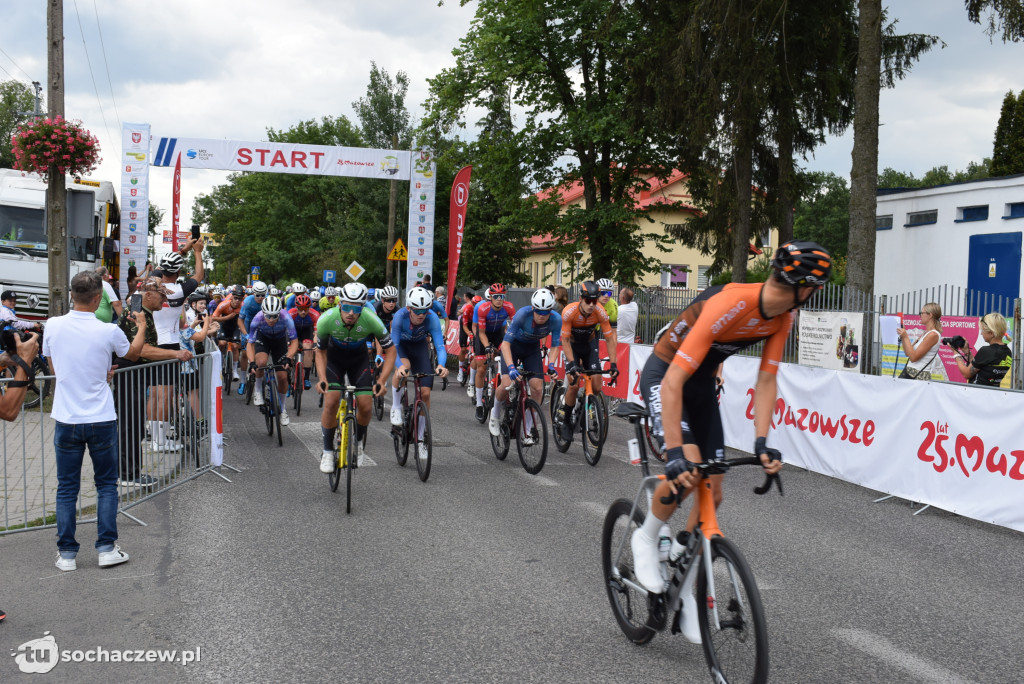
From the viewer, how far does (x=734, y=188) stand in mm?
25172

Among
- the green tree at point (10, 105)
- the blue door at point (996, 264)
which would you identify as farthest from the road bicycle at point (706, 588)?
the green tree at point (10, 105)

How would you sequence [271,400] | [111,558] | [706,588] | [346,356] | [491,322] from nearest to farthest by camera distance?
[706,588] → [111,558] → [346,356] → [271,400] → [491,322]

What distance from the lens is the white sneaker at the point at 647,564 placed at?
4.11 m

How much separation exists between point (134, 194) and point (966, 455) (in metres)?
22.7

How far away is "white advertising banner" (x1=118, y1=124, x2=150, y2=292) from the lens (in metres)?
24.1

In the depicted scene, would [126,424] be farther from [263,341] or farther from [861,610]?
[861,610]

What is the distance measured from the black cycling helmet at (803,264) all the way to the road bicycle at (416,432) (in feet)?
18.0

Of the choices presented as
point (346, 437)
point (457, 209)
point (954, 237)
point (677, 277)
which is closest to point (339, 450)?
point (346, 437)

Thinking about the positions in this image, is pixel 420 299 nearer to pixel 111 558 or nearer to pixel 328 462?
pixel 328 462

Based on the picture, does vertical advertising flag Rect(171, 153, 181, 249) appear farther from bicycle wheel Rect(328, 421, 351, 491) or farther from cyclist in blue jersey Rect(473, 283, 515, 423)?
bicycle wheel Rect(328, 421, 351, 491)

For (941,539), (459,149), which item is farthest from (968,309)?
(459,149)

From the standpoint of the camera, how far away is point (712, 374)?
4.49 metres

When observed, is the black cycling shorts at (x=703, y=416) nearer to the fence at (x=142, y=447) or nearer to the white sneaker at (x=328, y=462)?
the white sneaker at (x=328, y=462)

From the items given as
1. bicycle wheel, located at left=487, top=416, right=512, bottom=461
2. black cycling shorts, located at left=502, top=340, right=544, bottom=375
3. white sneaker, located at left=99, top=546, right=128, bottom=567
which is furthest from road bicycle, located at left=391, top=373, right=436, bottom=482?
white sneaker, located at left=99, top=546, right=128, bottom=567
